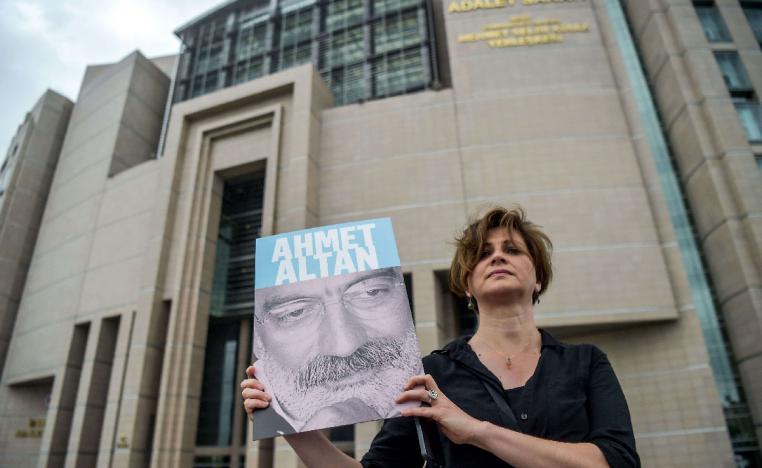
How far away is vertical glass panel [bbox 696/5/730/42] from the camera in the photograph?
19031mm

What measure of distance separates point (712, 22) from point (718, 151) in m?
7.03

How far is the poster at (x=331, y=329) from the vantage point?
6.16ft

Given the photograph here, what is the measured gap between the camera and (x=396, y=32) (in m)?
27.6

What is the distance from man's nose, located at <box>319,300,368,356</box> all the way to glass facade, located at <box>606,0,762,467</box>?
57.6 ft

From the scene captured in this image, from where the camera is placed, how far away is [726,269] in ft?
51.0

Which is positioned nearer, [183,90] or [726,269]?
[726,269]

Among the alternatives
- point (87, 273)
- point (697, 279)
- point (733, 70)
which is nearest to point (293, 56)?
point (87, 273)

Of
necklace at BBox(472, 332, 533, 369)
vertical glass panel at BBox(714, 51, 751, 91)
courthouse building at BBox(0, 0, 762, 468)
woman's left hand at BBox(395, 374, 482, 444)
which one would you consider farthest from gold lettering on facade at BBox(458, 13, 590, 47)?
woman's left hand at BBox(395, 374, 482, 444)

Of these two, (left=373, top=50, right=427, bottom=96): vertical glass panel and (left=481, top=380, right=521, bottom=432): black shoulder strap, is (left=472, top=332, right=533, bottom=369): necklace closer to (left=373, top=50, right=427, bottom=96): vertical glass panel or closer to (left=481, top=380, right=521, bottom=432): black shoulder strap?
(left=481, top=380, right=521, bottom=432): black shoulder strap

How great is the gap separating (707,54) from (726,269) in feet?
29.1

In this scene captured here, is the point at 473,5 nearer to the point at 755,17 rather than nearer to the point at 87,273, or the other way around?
the point at 755,17

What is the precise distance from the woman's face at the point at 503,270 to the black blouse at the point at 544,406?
0.27 metres

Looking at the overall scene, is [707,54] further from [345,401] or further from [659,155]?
[345,401]

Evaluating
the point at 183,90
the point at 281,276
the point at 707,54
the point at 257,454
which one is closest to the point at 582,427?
the point at 281,276
